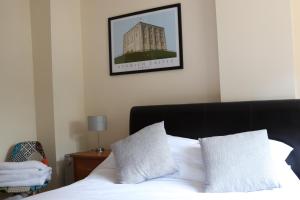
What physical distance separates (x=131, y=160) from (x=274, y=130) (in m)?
1.13

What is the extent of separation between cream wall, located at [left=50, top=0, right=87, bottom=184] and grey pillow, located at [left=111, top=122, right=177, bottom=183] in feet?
3.97

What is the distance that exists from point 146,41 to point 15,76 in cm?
149

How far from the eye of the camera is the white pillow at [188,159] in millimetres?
2381

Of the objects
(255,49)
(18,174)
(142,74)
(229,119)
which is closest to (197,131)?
(229,119)

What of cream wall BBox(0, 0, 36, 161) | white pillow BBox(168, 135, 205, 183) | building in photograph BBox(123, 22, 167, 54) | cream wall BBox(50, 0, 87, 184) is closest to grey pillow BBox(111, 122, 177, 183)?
white pillow BBox(168, 135, 205, 183)

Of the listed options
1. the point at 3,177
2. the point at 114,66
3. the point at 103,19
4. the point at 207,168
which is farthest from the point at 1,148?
the point at 207,168

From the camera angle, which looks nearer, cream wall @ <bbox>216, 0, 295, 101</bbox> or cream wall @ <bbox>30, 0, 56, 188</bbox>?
cream wall @ <bbox>216, 0, 295, 101</bbox>

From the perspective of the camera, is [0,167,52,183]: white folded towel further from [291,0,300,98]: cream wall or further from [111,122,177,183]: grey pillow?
[291,0,300,98]: cream wall

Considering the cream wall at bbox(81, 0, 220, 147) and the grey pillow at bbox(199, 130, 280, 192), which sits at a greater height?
the cream wall at bbox(81, 0, 220, 147)

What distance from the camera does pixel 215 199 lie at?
193 centimetres

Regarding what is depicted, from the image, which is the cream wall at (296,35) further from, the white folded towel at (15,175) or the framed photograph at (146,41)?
the white folded towel at (15,175)

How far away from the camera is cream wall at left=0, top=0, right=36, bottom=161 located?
3420 mm

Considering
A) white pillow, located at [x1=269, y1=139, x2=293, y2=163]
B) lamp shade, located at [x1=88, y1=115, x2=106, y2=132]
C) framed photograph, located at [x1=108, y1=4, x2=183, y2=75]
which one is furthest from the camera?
lamp shade, located at [x1=88, y1=115, x2=106, y2=132]

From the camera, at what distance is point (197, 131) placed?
111 inches
